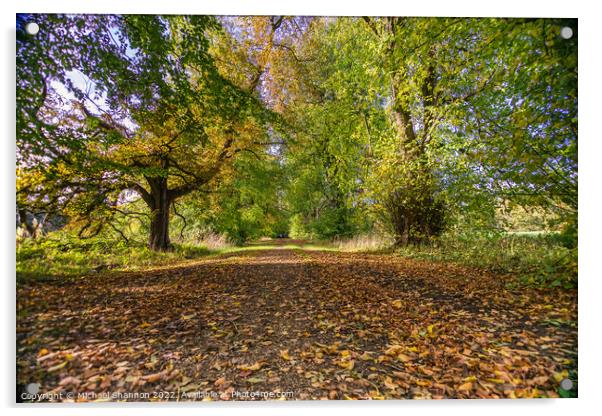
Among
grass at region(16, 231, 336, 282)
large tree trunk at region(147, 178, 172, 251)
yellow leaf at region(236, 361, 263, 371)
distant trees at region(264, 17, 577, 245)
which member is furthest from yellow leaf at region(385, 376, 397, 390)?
large tree trunk at region(147, 178, 172, 251)

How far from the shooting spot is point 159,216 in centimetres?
457

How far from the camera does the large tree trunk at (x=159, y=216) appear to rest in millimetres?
4141

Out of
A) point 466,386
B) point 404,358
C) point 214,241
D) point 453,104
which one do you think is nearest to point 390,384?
point 404,358

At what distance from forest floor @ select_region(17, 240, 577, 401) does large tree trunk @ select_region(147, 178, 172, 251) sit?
1517 mm

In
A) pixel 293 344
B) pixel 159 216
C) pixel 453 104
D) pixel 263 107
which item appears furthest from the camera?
pixel 159 216

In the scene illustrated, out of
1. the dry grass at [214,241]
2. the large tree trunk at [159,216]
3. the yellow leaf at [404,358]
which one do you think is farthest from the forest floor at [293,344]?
the dry grass at [214,241]

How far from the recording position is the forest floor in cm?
188

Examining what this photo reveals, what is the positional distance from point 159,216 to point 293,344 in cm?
353

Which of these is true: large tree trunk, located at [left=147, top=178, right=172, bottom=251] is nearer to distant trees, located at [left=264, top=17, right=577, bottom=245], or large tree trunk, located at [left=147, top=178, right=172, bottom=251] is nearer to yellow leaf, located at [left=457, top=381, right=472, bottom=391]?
distant trees, located at [left=264, top=17, right=577, bottom=245]

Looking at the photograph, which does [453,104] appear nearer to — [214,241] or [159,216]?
[159,216]

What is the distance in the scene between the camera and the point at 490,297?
9.11 feet

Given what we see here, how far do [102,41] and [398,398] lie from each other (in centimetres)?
442

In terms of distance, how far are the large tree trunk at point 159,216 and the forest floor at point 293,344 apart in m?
1.52
